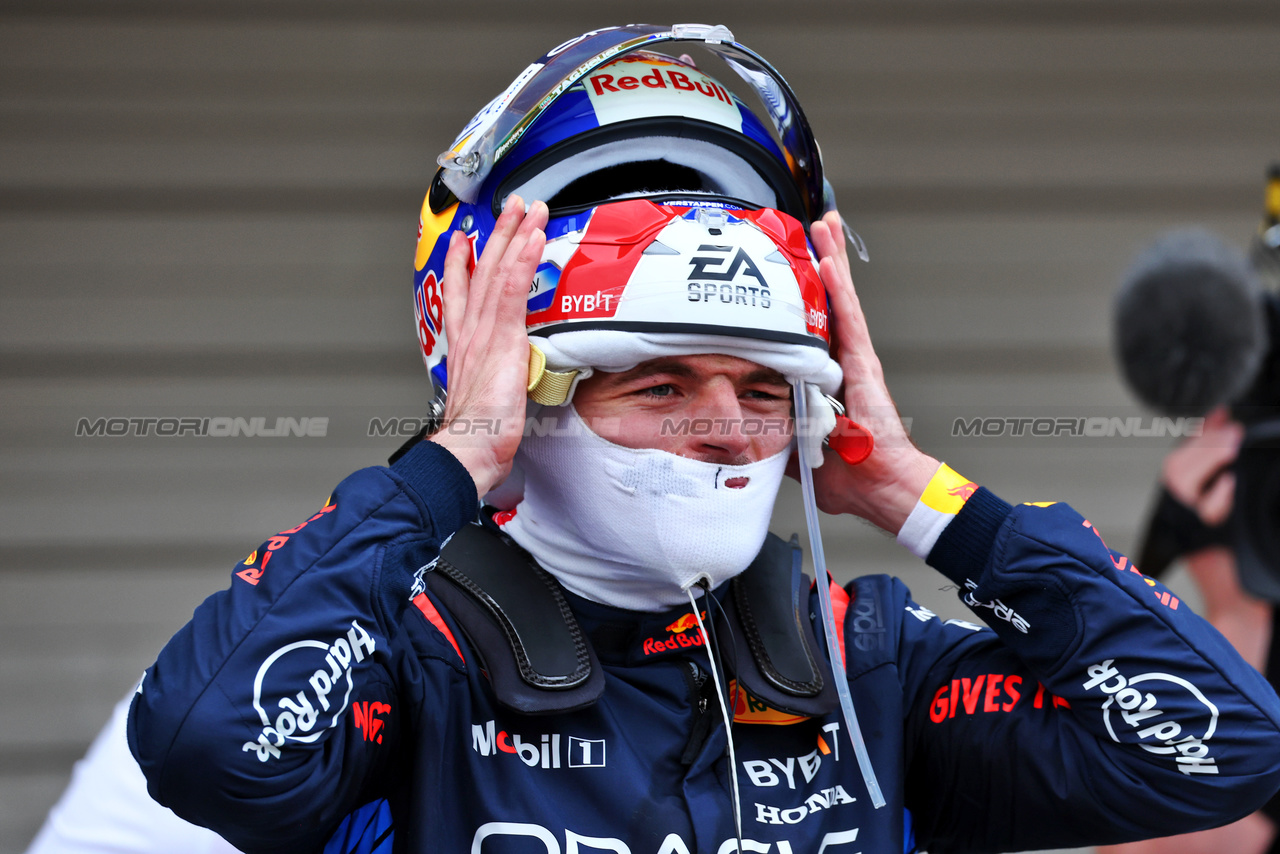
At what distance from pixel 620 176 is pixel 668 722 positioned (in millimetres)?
896

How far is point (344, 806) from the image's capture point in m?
1.46

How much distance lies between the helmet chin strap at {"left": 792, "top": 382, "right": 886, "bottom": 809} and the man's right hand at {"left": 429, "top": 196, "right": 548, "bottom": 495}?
458 millimetres

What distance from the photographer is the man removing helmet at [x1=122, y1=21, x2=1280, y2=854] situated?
58.8 inches

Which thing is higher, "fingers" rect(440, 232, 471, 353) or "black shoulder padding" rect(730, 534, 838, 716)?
"fingers" rect(440, 232, 471, 353)

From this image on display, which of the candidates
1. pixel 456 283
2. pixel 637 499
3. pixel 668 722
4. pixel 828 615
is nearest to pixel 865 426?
pixel 828 615

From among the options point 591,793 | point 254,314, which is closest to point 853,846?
point 591,793

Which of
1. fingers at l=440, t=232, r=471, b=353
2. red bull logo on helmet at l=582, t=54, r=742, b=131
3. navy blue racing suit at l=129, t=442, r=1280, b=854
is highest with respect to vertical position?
red bull logo on helmet at l=582, t=54, r=742, b=131

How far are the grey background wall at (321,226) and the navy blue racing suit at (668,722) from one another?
84.9 inches

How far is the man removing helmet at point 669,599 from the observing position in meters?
1.49

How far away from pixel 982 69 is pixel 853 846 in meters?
2.99

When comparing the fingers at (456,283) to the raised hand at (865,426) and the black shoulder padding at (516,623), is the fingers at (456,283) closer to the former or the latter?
the black shoulder padding at (516,623)

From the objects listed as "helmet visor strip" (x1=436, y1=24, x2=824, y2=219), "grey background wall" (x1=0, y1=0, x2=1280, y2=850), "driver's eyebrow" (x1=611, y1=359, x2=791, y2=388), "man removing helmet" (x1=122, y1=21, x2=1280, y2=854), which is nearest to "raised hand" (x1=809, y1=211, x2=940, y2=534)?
"man removing helmet" (x1=122, y1=21, x2=1280, y2=854)

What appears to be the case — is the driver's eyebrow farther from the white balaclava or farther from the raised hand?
the raised hand

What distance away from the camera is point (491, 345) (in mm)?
1627
